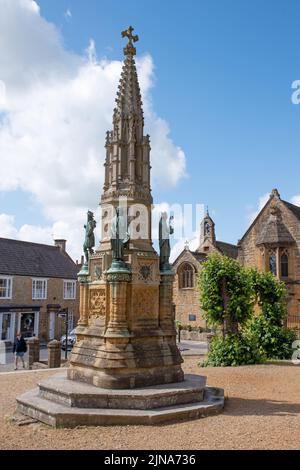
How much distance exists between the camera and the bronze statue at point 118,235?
9555 millimetres

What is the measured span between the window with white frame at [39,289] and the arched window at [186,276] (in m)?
13.2

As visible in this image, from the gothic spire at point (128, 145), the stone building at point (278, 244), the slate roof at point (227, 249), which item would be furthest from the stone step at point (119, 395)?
the slate roof at point (227, 249)

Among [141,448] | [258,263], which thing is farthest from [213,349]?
[258,263]

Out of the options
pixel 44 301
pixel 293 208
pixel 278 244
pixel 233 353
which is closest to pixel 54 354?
pixel 233 353

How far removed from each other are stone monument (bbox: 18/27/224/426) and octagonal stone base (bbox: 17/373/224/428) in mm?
19

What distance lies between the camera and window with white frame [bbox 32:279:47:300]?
107 feet

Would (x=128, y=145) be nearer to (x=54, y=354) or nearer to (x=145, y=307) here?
(x=145, y=307)

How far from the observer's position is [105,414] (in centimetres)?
755

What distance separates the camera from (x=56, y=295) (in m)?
34.7

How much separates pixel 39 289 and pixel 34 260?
264cm

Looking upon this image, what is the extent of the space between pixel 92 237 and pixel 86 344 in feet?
9.79

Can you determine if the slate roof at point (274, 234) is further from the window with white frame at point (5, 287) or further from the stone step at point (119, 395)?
the stone step at point (119, 395)

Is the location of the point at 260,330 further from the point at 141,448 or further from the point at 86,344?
the point at 141,448

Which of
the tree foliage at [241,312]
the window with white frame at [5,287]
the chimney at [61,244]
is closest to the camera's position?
the tree foliage at [241,312]
